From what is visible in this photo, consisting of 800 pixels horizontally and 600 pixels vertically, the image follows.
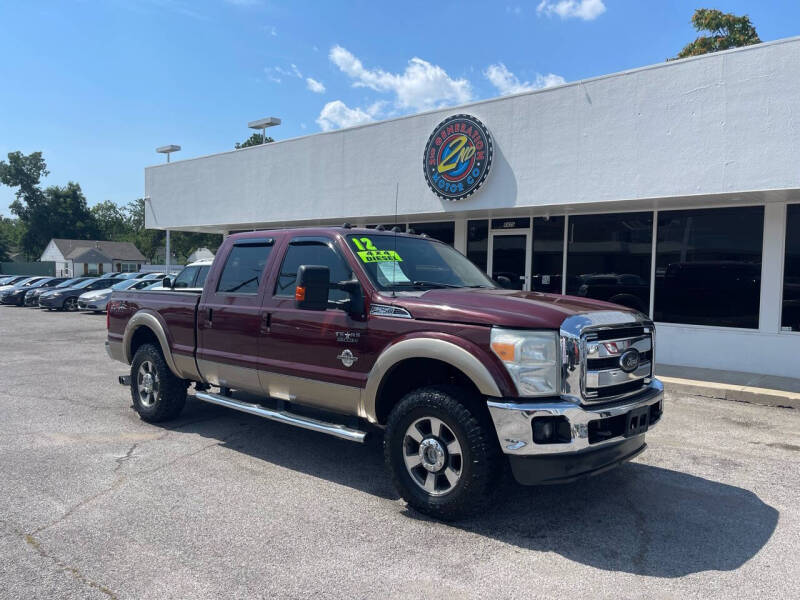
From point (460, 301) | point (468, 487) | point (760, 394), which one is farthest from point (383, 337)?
point (760, 394)

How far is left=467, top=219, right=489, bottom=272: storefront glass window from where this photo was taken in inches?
529

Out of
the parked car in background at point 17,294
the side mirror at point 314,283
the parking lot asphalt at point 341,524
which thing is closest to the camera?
the parking lot asphalt at point 341,524

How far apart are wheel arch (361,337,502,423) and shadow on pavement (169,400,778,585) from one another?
73 centimetres

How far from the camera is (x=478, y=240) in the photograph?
44.5 ft

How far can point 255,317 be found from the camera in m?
5.27

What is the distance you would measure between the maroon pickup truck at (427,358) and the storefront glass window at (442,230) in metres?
8.40

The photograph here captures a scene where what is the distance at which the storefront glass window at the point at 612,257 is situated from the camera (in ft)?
36.3

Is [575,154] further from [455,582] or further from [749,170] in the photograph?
[455,582]

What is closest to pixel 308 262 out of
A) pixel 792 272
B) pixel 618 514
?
pixel 618 514

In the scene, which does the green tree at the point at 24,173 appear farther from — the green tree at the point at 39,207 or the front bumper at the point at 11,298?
the front bumper at the point at 11,298

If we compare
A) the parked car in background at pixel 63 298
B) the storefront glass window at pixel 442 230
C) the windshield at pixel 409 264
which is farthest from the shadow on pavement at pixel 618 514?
the parked car in background at pixel 63 298

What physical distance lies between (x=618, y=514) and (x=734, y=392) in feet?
17.0

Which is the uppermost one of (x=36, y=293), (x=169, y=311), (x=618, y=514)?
(x=169, y=311)

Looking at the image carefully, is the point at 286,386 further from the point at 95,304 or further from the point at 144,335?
the point at 95,304
